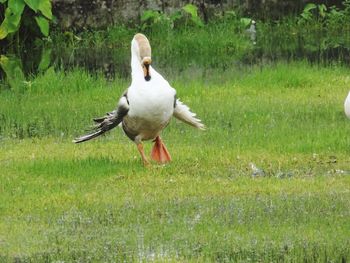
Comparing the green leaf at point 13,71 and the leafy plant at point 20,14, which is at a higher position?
the leafy plant at point 20,14

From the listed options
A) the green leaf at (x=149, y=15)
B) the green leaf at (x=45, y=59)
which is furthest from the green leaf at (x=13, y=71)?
the green leaf at (x=149, y=15)

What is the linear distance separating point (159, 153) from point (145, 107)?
2.26ft

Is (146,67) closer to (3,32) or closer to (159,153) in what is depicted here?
(159,153)

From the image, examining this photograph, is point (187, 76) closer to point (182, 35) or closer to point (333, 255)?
point (182, 35)

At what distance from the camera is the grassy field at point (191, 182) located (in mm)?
7148

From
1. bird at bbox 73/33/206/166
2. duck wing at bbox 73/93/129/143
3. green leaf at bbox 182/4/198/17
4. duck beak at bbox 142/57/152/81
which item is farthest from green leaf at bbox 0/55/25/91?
duck beak at bbox 142/57/152/81

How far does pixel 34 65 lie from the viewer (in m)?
16.6

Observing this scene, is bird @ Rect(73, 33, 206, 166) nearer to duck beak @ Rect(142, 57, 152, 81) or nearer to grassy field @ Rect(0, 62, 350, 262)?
duck beak @ Rect(142, 57, 152, 81)

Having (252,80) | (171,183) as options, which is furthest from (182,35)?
(171,183)

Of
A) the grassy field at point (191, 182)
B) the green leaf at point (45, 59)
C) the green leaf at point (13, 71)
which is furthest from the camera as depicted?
the green leaf at point (45, 59)

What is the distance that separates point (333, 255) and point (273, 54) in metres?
10.3

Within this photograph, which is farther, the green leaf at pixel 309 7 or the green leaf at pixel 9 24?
the green leaf at pixel 309 7

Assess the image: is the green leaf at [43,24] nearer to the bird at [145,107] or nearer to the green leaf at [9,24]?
the green leaf at [9,24]

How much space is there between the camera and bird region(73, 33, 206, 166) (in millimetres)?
8969
